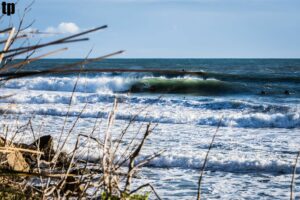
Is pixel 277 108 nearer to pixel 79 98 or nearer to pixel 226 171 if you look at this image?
pixel 79 98

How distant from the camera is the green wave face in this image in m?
27.0

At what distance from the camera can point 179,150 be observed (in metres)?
8.60

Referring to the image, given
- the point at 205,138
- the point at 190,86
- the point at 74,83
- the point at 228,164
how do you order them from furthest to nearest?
the point at 190,86, the point at 74,83, the point at 205,138, the point at 228,164

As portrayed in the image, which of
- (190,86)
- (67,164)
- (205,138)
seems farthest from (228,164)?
(190,86)

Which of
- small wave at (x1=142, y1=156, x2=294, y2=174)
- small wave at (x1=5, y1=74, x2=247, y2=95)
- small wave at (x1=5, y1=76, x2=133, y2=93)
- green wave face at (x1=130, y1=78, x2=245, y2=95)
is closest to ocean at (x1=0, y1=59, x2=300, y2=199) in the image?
small wave at (x1=142, y1=156, x2=294, y2=174)

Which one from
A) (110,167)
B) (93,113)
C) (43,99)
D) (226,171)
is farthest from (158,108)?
(110,167)

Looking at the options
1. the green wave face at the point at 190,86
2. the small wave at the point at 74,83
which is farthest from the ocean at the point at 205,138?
the small wave at the point at 74,83

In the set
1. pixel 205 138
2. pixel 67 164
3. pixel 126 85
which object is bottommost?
pixel 205 138

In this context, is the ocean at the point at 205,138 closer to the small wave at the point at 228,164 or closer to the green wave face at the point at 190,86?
the small wave at the point at 228,164

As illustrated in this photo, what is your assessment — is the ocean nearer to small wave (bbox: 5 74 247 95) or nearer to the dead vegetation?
the dead vegetation

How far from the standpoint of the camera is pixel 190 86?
95.5ft

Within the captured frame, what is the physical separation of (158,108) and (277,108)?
396 cm

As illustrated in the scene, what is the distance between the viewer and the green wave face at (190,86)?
27016mm

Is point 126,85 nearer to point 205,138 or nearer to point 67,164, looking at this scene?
point 205,138
